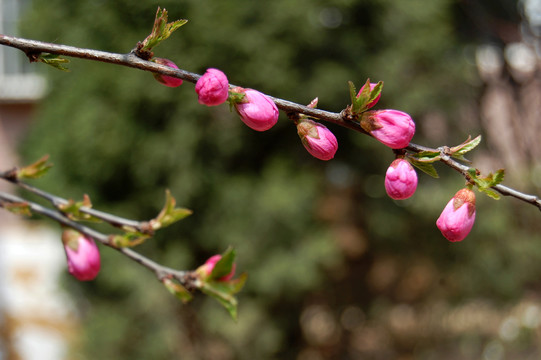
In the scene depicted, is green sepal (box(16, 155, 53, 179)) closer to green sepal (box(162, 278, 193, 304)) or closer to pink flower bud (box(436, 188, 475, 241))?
green sepal (box(162, 278, 193, 304))

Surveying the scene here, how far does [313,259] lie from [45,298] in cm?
225

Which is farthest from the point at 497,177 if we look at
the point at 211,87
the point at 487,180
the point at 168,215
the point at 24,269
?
the point at 24,269

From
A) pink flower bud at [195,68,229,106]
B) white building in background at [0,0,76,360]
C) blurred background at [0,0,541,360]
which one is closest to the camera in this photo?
pink flower bud at [195,68,229,106]

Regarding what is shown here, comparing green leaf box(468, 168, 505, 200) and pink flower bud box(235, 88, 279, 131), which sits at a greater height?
pink flower bud box(235, 88, 279, 131)

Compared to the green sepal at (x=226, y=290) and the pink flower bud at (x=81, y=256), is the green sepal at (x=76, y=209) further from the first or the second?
the green sepal at (x=226, y=290)

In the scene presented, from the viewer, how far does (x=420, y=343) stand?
3.01 meters

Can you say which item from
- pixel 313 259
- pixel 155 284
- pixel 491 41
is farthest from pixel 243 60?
pixel 491 41

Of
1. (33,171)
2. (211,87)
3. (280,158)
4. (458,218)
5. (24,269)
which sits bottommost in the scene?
(458,218)

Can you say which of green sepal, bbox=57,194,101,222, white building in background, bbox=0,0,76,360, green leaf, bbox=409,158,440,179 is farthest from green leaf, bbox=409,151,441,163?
white building in background, bbox=0,0,76,360

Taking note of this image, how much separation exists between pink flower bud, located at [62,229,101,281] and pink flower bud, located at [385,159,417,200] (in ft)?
1.21

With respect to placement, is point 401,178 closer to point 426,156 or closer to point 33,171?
point 426,156

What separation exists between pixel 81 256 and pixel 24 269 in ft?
11.7

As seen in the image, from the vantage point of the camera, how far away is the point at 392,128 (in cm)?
50

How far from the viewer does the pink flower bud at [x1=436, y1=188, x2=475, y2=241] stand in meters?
0.54
